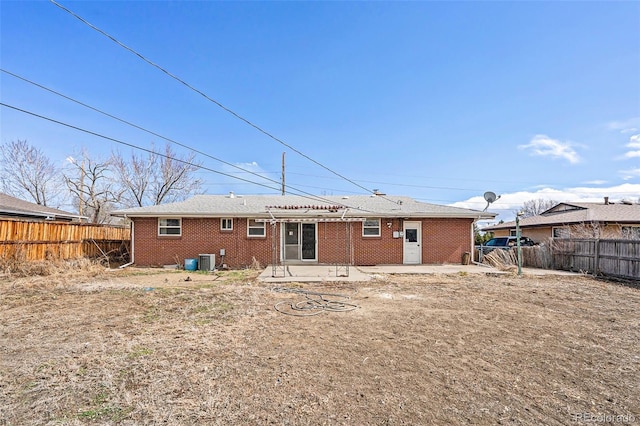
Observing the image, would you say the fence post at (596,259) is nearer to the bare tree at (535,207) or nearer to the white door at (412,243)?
the white door at (412,243)

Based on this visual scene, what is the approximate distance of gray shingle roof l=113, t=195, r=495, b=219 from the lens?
14.0 meters

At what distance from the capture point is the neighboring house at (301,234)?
1420 cm

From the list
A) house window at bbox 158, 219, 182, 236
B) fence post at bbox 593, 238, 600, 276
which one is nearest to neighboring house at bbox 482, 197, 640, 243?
fence post at bbox 593, 238, 600, 276

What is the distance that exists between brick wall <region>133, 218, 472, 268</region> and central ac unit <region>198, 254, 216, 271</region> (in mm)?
757

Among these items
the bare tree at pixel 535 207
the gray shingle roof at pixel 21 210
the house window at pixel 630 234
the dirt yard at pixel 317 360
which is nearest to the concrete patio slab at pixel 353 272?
the dirt yard at pixel 317 360

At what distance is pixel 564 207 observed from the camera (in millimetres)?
28062

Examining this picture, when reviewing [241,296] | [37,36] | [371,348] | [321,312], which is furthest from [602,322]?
[37,36]

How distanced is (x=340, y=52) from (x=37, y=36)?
8.70 metres

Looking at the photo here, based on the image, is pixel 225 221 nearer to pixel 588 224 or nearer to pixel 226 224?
pixel 226 224

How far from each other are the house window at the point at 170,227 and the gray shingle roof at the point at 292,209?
0.47 meters

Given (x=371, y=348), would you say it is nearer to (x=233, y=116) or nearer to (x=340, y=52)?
(x=233, y=116)

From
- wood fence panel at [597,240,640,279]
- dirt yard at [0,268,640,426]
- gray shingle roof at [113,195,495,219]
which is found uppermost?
gray shingle roof at [113,195,495,219]

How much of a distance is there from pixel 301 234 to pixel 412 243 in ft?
17.2

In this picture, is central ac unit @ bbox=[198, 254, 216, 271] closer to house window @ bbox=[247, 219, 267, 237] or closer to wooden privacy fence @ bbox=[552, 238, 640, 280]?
house window @ bbox=[247, 219, 267, 237]
